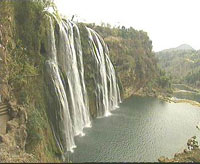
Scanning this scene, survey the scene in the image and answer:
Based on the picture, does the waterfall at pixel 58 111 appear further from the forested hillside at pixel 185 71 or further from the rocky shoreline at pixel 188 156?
the forested hillside at pixel 185 71

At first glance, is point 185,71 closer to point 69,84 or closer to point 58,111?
point 69,84

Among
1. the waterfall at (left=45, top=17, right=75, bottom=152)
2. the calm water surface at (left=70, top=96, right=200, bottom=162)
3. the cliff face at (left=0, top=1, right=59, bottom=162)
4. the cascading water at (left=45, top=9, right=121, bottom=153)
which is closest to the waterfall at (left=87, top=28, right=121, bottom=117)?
Answer: the cascading water at (left=45, top=9, right=121, bottom=153)

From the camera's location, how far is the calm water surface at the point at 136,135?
15.3 metres

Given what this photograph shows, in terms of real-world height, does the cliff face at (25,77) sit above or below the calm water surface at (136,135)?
above

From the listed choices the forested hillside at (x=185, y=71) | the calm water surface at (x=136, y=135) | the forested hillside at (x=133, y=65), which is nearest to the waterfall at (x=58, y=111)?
the calm water surface at (x=136, y=135)

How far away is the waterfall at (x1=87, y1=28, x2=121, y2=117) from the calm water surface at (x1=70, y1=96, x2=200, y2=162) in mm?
1583

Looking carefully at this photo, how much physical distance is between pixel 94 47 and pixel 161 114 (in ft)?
44.5

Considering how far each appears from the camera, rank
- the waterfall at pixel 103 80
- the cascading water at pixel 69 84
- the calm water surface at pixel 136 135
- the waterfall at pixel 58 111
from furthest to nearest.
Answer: the waterfall at pixel 103 80
the cascading water at pixel 69 84
the waterfall at pixel 58 111
the calm water surface at pixel 136 135

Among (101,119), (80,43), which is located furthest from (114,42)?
(101,119)

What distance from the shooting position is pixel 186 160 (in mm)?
15281

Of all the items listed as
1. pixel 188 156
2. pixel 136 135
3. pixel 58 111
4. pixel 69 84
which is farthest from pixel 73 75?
pixel 188 156

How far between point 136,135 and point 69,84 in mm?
8507

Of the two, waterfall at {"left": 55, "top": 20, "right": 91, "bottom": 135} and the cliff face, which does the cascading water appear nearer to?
waterfall at {"left": 55, "top": 20, "right": 91, "bottom": 135}

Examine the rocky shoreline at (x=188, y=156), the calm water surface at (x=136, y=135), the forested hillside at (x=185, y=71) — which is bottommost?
the rocky shoreline at (x=188, y=156)
